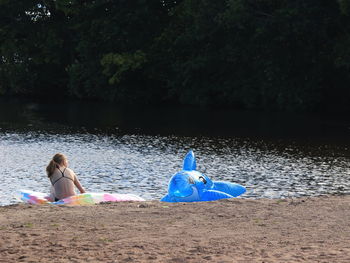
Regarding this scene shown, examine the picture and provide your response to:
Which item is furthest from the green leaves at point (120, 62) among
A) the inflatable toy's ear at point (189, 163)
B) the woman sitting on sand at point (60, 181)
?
the woman sitting on sand at point (60, 181)

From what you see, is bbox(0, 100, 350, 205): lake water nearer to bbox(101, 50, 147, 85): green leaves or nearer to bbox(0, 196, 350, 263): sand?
bbox(0, 196, 350, 263): sand

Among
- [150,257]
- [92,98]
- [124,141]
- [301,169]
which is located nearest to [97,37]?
[92,98]

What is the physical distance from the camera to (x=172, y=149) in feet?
86.0

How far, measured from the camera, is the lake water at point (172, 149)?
19062 mm

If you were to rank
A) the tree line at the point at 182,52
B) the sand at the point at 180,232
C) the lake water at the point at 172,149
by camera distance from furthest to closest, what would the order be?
the tree line at the point at 182,52
the lake water at the point at 172,149
the sand at the point at 180,232

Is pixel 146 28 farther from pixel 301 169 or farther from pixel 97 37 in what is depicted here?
pixel 301 169

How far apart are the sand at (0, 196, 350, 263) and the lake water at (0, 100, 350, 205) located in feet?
14.1

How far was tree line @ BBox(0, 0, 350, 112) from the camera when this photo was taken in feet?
135

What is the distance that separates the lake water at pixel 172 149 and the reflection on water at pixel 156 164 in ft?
0.09

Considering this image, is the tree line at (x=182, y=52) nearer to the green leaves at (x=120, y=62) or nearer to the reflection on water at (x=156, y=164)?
the green leaves at (x=120, y=62)

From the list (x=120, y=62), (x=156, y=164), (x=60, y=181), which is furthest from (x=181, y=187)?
(x=120, y=62)

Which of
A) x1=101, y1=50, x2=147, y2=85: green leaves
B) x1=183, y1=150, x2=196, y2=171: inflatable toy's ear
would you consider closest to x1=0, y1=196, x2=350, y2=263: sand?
x1=183, y1=150, x2=196, y2=171: inflatable toy's ear

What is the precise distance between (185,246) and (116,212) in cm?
321

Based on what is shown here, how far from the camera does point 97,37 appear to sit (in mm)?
52875
